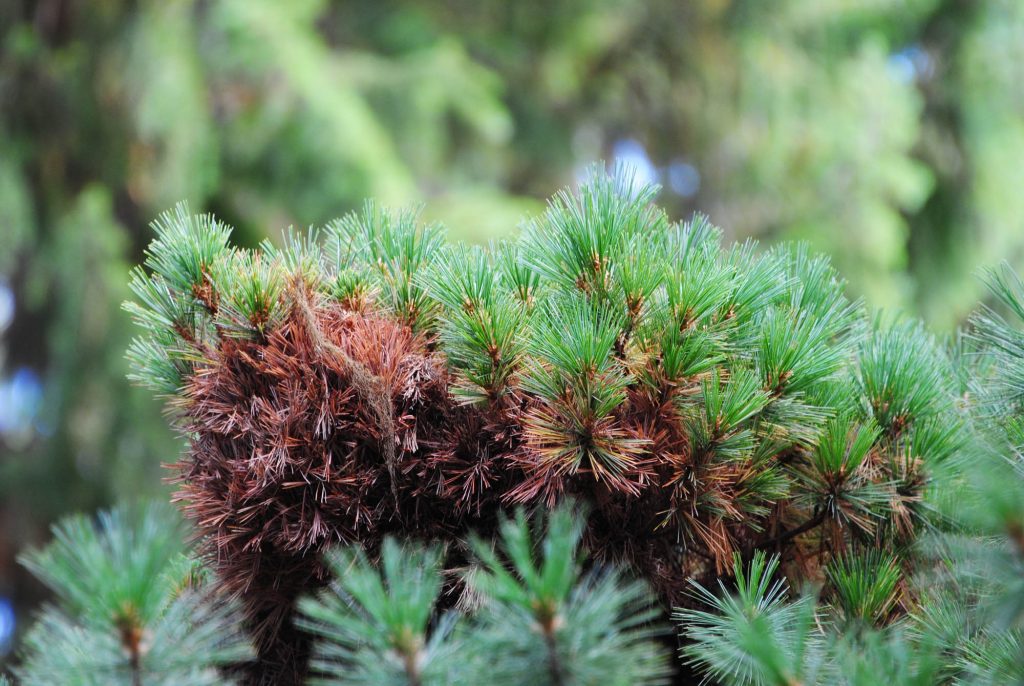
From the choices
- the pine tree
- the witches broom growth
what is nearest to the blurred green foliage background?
the witches broom growth

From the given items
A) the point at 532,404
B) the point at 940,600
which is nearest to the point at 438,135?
the point at 532,404

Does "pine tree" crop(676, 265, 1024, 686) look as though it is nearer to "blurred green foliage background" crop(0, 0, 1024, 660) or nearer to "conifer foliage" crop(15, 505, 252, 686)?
"conifer foliage" crop(15, 505, 252, 686)

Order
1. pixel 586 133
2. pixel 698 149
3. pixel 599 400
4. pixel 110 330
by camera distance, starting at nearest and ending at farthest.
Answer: pixel 599 400, pixel 110 330, pixel 698 149, pixel 586 133

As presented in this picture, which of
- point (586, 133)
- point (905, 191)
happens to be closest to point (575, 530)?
point (905, 191)

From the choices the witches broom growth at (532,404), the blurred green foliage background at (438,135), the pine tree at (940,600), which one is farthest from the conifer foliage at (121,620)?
the blurred green foliage background at (438,135)

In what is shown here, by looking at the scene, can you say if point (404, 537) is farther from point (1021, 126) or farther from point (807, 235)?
point (1021, 126)

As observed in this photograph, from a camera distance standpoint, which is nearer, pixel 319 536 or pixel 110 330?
pixel 319 536
